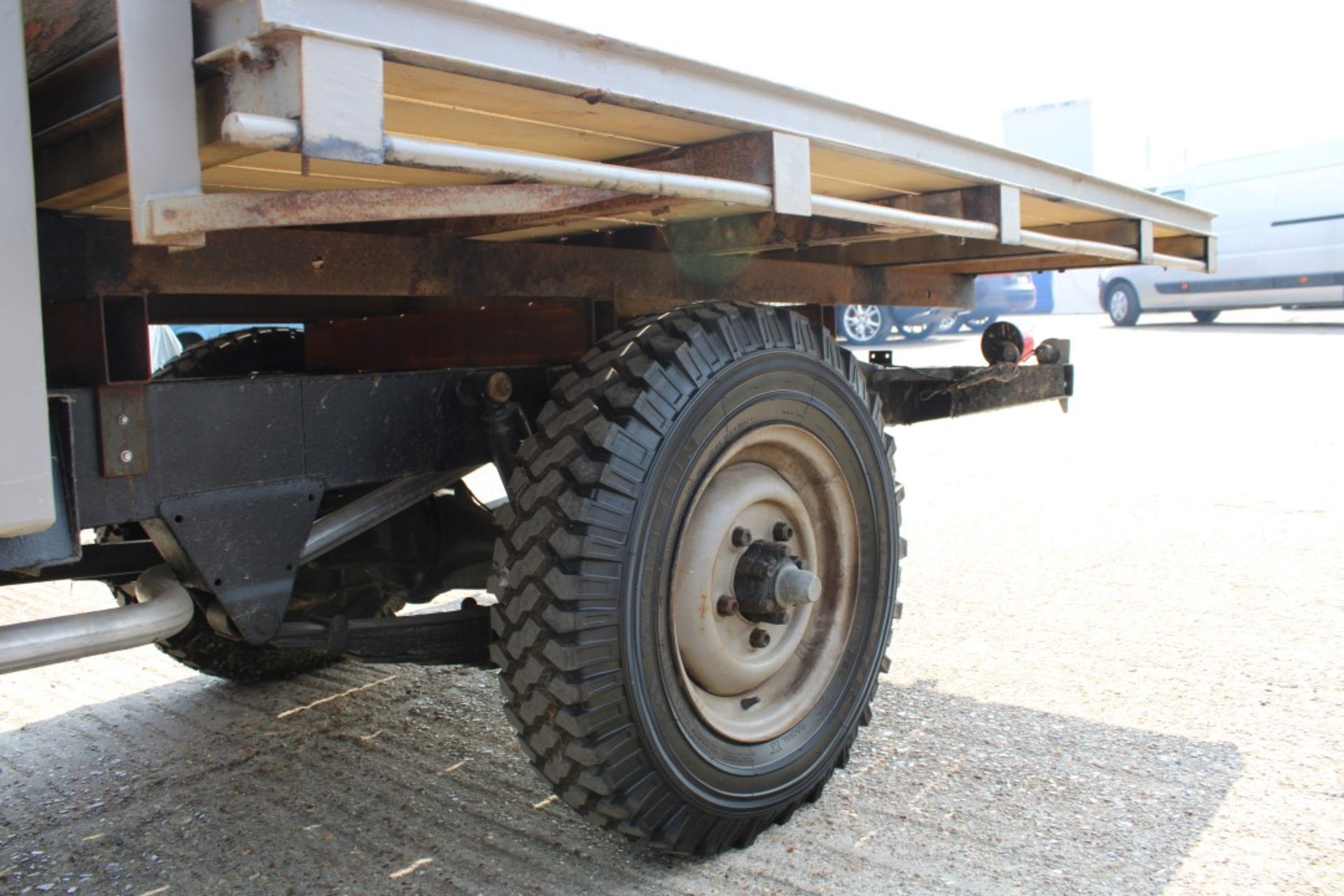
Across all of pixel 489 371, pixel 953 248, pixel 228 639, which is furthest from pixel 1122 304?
pixel 489 371

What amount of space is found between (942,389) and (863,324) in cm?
Result: 1687

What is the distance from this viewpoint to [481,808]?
3.04m

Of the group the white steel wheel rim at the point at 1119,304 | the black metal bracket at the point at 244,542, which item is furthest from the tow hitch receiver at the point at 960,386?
the white steel wheel rim at the point at 1119,304

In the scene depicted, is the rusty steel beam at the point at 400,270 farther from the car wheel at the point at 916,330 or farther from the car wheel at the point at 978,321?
the car wheel at the point at 978,321

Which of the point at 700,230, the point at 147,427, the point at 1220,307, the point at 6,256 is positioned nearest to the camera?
the point at 6,256

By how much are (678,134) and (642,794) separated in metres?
1.39

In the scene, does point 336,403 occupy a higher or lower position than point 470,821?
higher

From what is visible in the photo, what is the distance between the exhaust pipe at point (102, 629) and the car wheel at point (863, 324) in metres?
18.3

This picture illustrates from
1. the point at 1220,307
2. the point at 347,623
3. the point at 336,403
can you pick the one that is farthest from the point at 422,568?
the point at 1220,307

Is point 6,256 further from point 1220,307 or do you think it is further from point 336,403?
point 1220,307

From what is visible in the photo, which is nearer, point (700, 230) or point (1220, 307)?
point (700, 230)

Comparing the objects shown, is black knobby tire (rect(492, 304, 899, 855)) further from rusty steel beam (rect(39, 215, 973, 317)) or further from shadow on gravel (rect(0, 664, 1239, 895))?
rusty steel beam (rect(39, 215, 973, 317))

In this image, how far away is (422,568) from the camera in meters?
3.39

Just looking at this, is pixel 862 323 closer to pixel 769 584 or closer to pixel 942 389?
pixel 942 389
